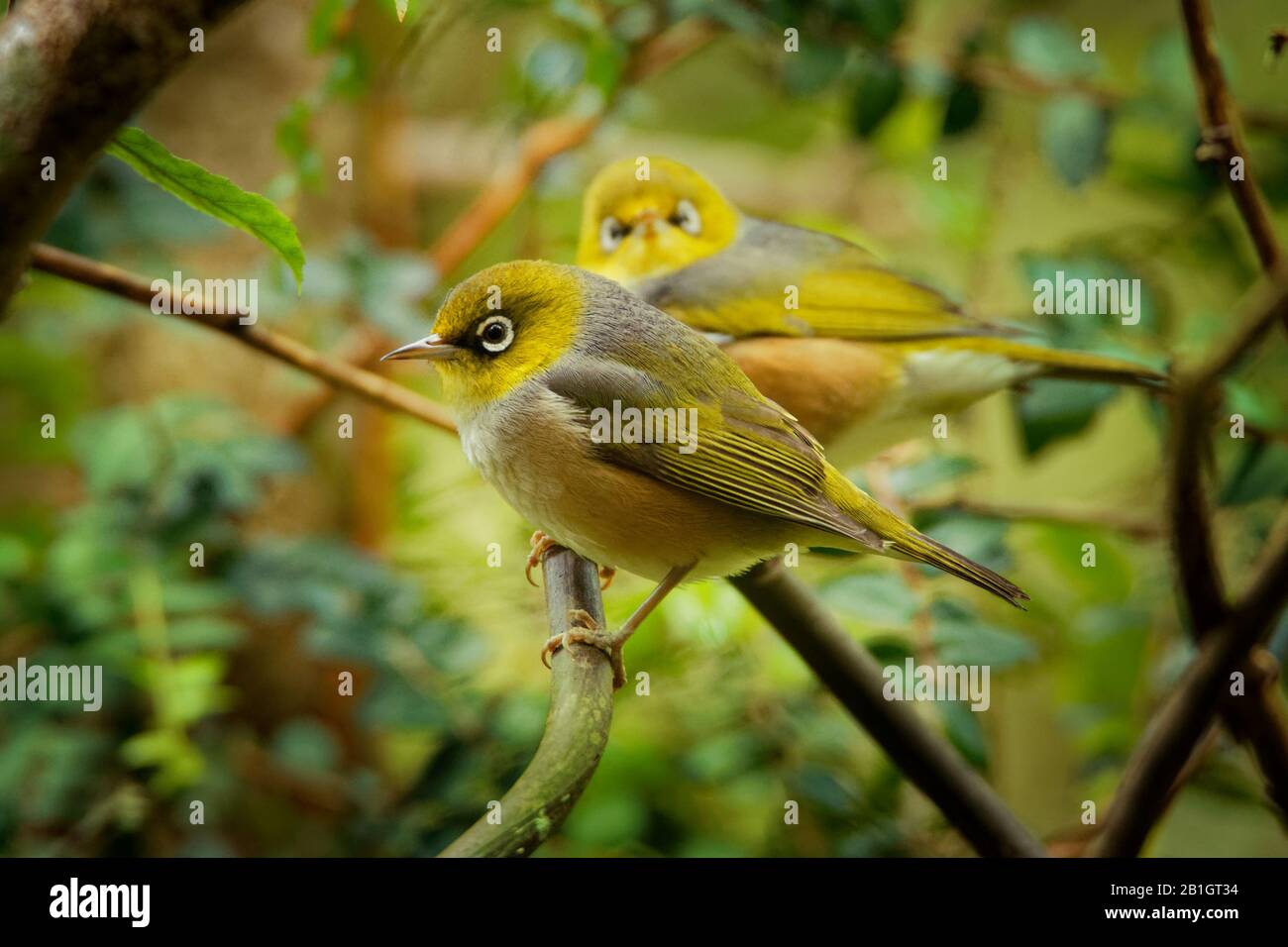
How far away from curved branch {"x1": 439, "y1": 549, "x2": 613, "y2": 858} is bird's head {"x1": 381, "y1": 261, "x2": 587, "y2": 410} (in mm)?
316

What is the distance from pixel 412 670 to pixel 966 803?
1401 mm

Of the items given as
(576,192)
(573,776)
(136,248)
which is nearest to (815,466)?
(573,776)

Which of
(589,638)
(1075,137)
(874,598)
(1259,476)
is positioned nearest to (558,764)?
(589,638)

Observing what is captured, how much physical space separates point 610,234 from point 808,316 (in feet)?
1.13

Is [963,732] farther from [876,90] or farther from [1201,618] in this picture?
[876,90]

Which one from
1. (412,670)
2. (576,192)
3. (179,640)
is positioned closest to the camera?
(179,640)

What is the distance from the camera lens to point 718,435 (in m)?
1.39

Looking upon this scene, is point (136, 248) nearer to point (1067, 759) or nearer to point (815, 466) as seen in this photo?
point (815, 466)

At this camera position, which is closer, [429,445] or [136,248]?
[136,248]

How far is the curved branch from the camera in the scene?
992 millimetres

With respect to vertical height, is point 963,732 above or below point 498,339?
below

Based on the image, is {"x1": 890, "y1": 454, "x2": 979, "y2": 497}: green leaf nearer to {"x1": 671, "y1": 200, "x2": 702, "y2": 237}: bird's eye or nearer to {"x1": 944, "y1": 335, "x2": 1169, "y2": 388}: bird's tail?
{"x1": 944, "y1": 335, "x2": 1169, "y2": 388}: bird's tail

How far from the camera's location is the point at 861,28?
94.7 inches

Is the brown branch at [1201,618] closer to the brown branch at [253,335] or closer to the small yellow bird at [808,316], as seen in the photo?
the small yellow bird at [808,316]
